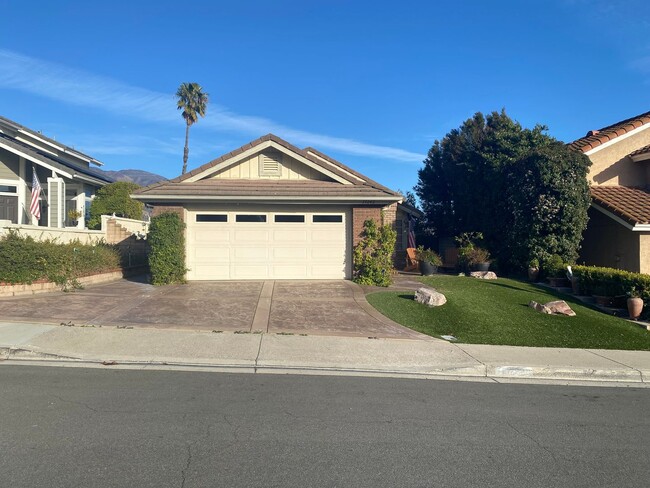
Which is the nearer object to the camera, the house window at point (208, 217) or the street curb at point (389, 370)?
the street curb at point (389, 370)

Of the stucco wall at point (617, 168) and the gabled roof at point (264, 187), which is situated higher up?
the stucco wall at point (617, 168)

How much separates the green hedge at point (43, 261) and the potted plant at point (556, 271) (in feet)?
47.3

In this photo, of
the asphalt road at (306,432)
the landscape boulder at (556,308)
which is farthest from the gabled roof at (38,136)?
the landscape boulder at (556,308)

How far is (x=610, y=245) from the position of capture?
17000mm

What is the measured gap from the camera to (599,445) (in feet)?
16.3

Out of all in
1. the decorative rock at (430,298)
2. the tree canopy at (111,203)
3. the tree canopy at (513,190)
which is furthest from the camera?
the tree canopy at (111,203)

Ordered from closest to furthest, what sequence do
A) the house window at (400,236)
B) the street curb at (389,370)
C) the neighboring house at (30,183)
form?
the street curb at (389,370) < the neighboring house at (30,183) < the house window at (400,236)

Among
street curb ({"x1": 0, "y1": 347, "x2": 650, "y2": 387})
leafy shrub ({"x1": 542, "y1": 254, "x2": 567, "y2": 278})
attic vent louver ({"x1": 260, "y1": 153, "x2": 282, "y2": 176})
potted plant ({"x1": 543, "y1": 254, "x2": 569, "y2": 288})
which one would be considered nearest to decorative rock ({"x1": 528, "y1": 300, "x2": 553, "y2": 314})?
potted plant ({"x1": 543, "y1": 254, "x2": 569, "y2": 288})

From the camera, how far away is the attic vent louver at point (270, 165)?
16.7 m

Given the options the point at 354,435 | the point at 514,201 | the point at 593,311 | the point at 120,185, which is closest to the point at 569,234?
the point at 514,201

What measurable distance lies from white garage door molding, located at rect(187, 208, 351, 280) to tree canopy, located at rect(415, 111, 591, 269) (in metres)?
6.40

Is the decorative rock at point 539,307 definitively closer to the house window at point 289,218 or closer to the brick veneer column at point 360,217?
the brick veneer column at point 360,217

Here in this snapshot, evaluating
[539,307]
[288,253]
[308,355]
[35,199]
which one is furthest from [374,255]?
[35,199]

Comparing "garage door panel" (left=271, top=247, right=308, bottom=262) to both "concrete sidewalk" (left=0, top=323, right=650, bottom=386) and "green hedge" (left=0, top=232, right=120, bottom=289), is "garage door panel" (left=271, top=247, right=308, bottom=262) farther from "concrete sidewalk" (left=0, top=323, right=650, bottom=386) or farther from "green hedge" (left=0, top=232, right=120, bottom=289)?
"concrete sidewalk" (left=0, top=323, right=650, bottom=386)
